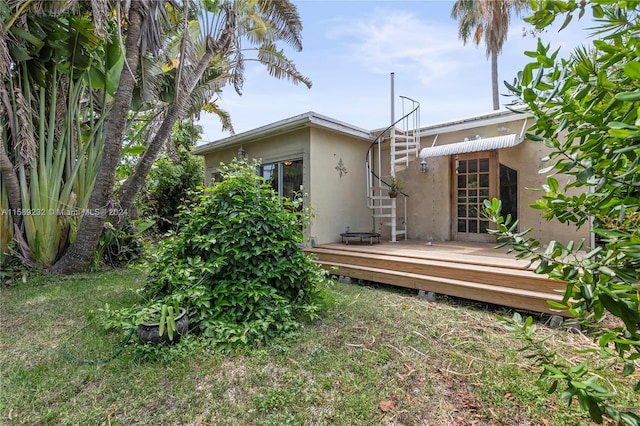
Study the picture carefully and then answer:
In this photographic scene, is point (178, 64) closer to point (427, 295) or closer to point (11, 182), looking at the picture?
point (11, 182)

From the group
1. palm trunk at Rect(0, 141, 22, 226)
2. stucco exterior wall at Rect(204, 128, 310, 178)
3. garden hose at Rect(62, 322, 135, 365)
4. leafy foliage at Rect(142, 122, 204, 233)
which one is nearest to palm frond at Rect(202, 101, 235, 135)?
leafy foliage at Rect(142, 122, 204, 233)

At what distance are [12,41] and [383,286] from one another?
7.40 m

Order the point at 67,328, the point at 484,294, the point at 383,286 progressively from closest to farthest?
1. the point at 67,328
2. the point at 484,294
3. the point at 383,286

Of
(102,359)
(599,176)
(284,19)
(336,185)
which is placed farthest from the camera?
(284,19)

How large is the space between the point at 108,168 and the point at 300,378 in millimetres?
5300

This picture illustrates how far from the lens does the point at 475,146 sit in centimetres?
590

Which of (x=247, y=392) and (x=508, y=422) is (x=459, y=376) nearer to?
(x=508, y=422)

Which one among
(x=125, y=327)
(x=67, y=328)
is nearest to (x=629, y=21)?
(x=125, y=327)

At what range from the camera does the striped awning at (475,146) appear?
555 centimetres

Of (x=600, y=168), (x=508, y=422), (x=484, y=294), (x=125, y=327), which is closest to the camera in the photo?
(x=600, y=168)

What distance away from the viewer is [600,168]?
996 millimetres

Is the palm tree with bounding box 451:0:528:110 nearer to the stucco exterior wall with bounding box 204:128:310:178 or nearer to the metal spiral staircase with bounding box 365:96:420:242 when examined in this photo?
the metal spiral staircase with bounding box 365:96:420:242

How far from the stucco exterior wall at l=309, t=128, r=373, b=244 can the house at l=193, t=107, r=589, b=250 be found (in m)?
0.02

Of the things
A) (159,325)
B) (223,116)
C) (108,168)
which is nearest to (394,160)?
(159,325)
